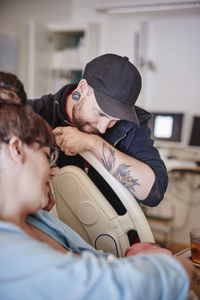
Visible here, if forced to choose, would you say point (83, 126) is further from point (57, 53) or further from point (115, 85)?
point (57, 53)

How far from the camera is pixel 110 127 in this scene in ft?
4.43

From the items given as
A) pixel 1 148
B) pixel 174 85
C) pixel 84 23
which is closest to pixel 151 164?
pixel 1 148

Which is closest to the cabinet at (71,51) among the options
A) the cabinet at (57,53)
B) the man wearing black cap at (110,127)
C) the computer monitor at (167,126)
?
the cabinet at (57,53)

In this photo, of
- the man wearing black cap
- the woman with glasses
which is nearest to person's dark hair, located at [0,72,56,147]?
the woman with glasses

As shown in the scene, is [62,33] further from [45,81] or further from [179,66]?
[179,66]

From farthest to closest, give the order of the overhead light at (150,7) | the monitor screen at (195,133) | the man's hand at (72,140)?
the monitor screen at (195,133), the overhead light at (150,7), the man's hand at (72,140)

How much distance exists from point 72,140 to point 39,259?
22.7 inches

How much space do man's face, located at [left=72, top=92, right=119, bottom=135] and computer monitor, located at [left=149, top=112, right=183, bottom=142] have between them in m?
2.27

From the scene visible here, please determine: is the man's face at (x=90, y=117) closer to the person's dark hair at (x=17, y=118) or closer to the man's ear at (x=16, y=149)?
the person's dark hair at (x=17, y=118)

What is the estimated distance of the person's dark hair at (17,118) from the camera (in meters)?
0.77

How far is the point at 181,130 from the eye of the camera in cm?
349

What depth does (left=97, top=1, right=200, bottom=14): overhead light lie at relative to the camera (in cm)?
324

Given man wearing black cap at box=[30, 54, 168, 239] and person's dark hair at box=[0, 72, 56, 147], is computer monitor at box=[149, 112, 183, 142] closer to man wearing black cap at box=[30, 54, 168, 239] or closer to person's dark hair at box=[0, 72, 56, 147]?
man wearing black cap at box=[30, 54, 168, 239]

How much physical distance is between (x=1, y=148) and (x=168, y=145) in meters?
2.93
